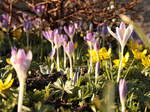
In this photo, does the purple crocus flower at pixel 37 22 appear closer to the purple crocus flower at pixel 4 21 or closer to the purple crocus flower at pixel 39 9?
the purple crocus flower at pixel 39 9

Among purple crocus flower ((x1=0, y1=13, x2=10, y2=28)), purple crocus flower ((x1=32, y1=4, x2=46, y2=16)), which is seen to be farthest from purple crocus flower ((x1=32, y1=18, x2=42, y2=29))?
purple crocus flower ((x1=0, y1=13, x2=10, y2=28))

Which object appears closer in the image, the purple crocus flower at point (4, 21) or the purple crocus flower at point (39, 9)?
the purple crocus flower at point (4, 21)

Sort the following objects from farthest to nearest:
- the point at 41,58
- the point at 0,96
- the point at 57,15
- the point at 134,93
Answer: the point at 57,15 < the point at 41,58 < the point at 134,93 < the point at 0,96

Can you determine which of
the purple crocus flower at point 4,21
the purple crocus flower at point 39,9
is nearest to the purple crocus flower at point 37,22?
the purple crocus flower at point 39,9

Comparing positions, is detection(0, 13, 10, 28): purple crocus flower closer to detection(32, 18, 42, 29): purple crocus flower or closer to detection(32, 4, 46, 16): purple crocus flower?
detection(32, 4, 46, 16): purple crocus flower

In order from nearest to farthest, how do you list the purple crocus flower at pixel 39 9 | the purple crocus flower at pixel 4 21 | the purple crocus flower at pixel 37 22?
the purple crocus flower at pixel 4 21 → the purple crocus flower at pixel 39 9 → the purple crocus flower at pixel 37 22

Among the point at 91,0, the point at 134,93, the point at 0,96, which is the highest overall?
the point at 91,0

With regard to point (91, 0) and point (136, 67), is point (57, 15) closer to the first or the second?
point (91, 0)

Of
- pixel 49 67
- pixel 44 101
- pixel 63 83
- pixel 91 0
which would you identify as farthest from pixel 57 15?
pixel 44 101

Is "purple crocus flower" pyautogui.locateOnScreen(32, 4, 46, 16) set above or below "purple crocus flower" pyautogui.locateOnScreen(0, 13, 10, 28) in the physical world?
above

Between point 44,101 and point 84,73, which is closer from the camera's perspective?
point 44,101

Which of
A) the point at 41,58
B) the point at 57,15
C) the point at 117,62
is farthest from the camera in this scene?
the point at 57,15
